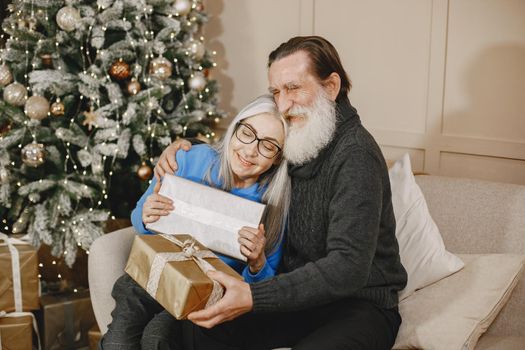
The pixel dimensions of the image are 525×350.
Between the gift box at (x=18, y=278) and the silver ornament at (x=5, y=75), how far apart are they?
79 centimetres

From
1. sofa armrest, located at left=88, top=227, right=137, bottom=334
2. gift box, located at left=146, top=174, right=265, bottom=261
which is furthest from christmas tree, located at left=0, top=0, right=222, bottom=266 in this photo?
gift box, located at left=146, top=174, right=265, bottom=261

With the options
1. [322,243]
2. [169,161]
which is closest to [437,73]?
[322,243]

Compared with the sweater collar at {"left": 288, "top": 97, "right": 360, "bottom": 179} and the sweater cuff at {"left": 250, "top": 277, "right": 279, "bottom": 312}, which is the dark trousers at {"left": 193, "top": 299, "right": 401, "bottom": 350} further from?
the sweater collar at {"left": 288, "top": 97, "right": 360, "bottom": 179}

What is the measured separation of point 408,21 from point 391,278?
1.56 metres

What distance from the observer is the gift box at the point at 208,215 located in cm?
202

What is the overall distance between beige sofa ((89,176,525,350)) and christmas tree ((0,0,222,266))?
2.80ft

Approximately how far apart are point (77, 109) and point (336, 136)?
5.60 ft

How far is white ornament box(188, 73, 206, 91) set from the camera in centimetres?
346

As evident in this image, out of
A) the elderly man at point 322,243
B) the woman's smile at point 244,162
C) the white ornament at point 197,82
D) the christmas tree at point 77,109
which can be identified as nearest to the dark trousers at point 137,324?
the elderly man at point 322,243

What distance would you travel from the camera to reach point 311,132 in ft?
6.57

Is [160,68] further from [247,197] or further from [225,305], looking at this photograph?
[225,305]

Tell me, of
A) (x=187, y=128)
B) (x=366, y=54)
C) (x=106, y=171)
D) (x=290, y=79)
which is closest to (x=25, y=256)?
(x=106, y=171)

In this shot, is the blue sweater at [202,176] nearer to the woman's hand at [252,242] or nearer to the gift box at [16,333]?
the woman's hand at [252,242]

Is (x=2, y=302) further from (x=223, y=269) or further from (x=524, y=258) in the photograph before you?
(x=524, y=258)
